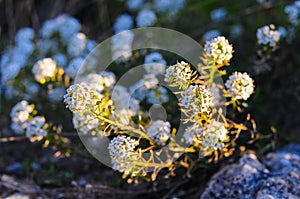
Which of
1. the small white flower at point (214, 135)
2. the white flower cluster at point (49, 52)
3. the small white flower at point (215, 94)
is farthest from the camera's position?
the white flower cluster at point (49, 52)

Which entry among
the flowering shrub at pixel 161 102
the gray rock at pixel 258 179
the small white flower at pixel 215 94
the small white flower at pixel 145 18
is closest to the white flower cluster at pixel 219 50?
the flowering shrub at pixel 161 102

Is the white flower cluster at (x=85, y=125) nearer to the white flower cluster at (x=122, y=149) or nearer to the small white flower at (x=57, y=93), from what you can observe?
the white flower cluster at (x=122, y=149)

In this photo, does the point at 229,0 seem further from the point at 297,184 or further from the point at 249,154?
the point at 297,184

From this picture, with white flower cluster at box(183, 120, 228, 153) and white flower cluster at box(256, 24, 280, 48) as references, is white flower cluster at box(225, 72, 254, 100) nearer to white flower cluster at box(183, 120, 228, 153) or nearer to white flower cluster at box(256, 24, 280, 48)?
white flower cluster at box(183, 120, 228, 153)

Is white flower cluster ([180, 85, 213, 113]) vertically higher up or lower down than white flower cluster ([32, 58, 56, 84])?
lower down

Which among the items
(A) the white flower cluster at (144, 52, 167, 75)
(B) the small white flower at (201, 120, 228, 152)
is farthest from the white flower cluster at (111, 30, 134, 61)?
(B) the small white flower at (201, 120, 228, 152)

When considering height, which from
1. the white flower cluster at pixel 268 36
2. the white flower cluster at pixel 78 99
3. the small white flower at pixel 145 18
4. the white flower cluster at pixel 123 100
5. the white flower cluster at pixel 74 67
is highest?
the small white flower at pixel 145 18

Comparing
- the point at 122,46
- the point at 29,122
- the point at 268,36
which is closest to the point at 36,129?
the point at 29,122
